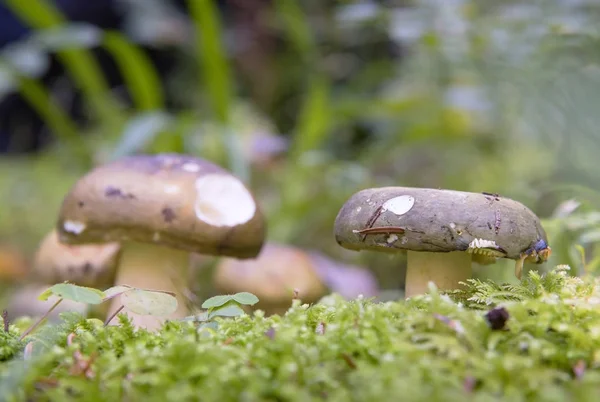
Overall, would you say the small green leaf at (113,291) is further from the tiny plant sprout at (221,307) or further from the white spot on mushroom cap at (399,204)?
the white spot on mushroom cap at (399,204)

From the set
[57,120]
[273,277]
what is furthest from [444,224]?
[57,120]

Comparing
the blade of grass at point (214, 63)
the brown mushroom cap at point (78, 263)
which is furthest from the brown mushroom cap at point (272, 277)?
the blade of grass at point (214, 63)

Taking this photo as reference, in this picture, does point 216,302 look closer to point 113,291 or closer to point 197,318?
point 197,318

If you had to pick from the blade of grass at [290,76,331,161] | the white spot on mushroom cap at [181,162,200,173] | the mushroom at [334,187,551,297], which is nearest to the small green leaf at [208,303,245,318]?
the mushroom at [334,187,551,297]

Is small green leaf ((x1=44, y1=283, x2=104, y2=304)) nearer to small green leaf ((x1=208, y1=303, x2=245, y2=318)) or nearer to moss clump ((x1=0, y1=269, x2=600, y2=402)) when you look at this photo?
moss clump ((x1=0, y1=269, x2=600, y2=402))

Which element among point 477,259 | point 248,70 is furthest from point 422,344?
point 248,70

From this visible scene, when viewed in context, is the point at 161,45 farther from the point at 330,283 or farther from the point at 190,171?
the point at 190,171

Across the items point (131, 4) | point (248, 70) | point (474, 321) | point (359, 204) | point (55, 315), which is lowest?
point (55, 315)
